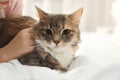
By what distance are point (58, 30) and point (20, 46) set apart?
0.17 metres

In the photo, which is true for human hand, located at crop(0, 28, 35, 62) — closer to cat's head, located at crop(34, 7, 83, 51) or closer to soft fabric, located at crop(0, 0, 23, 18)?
cat's head, located at crop(34, 7, 83, 51)

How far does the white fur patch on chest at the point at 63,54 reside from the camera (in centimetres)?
91

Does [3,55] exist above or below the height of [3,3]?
below

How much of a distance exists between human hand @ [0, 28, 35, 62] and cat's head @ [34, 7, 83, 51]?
44mm

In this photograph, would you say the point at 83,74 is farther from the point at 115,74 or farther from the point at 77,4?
the point at 77,4

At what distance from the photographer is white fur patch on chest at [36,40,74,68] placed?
36.0 inches

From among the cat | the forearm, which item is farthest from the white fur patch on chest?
the forearm

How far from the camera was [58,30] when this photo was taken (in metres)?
0.90

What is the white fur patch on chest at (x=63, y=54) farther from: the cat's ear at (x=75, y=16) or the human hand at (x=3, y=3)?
the human hand at (x=3, y=3)

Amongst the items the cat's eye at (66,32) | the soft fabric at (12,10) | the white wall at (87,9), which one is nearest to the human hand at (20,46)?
the cat's eye at (66,32)

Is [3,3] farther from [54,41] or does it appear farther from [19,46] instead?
[54,41]

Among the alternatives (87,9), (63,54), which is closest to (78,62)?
(63,54)

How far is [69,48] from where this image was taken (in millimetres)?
952

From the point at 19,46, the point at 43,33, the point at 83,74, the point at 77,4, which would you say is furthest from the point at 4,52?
the point at 77,4
